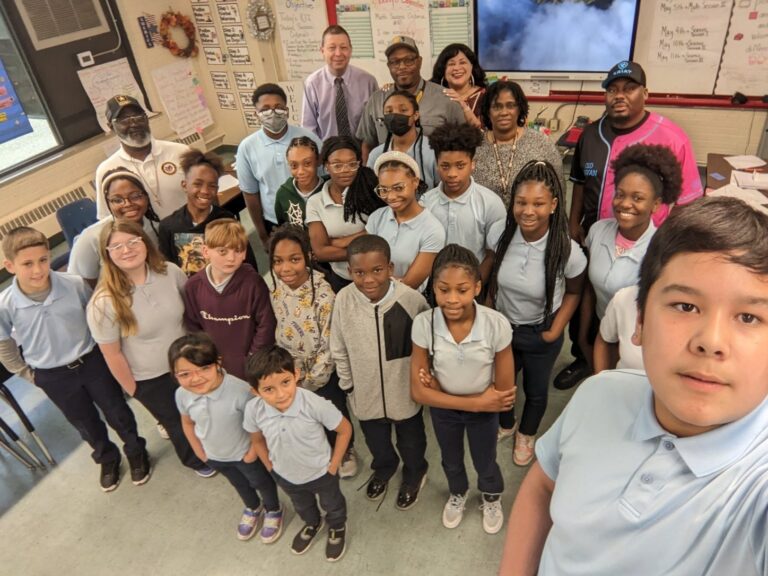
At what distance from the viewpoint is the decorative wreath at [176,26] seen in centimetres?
584

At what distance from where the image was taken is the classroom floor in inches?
88.7

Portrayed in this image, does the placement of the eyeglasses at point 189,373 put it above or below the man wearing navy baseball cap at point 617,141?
below

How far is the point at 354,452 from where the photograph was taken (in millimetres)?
2742

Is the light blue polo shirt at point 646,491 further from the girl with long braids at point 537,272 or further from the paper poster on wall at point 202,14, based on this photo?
the paper poster on wall at point 202,14

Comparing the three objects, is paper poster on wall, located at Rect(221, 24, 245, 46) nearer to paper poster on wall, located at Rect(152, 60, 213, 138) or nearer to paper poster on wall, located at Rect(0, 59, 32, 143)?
paper poster on wall, located at Rect(152, 60, 213, 138)

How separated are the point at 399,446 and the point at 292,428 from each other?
0.63 metres

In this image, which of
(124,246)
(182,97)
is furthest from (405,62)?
(182,97)

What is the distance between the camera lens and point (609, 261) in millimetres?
2174

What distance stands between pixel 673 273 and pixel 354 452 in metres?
2.31

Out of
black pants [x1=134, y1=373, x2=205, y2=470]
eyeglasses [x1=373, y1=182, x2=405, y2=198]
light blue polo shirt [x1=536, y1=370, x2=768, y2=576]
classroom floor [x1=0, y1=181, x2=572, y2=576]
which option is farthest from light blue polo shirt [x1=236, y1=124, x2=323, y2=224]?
light blue polo shirt [x1=536, y1=370, x2=768, y2=576]

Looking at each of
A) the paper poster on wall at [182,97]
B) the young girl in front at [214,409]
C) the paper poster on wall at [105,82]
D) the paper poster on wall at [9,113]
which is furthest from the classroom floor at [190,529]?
the paper poster on wall at [182,97]

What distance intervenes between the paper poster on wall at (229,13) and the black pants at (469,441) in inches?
224

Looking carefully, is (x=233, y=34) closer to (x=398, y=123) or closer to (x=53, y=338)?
(x=398, y=123)

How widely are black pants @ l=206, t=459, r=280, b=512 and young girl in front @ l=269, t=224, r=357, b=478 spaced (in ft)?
1.39
